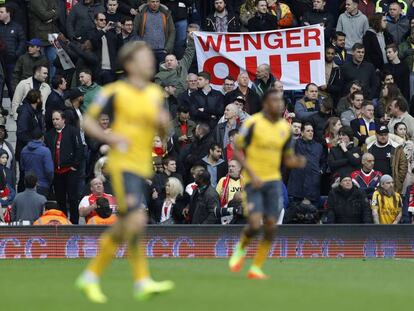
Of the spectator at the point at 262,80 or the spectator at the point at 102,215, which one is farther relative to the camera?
the spectator at the point at 262,80

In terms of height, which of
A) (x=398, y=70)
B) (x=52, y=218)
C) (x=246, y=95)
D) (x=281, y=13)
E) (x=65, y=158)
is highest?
(x=281, y=13)

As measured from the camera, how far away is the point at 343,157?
70.8 ft

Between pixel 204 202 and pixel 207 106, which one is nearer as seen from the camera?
pixel 204 202

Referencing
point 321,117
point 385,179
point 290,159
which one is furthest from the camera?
point 321,117

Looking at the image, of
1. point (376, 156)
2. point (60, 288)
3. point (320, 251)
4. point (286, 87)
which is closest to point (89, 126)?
point (60, 288)

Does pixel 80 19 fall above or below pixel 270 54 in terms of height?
above

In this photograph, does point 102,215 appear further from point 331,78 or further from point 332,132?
point 331,78

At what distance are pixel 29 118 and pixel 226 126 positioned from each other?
345 cm

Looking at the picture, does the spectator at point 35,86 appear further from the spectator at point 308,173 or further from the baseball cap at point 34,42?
the spectator at point 308,173

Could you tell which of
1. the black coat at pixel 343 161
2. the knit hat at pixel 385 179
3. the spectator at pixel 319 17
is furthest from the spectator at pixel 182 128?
the spectator at pixel 319 17

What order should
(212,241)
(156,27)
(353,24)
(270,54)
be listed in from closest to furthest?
1. (212,241)
2. (270,54)
3. (156,27)
4. (353,24)

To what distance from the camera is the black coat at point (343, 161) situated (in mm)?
21484

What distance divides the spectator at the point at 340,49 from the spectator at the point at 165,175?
196 inches

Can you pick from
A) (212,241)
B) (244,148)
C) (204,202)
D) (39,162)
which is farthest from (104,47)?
(244,148)
